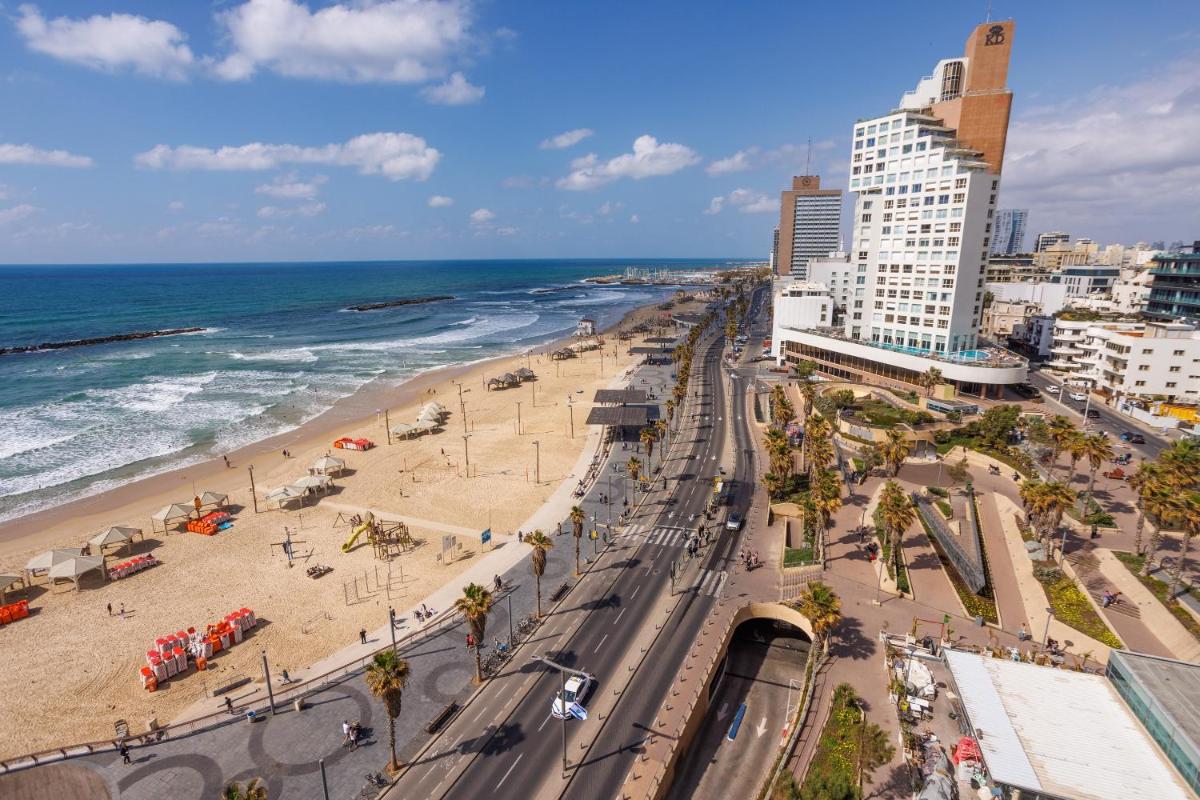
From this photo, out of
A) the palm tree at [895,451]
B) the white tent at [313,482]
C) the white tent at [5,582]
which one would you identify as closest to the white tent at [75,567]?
the white tent at [5,582]

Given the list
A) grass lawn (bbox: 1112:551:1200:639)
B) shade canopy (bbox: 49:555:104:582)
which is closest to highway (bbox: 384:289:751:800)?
grass lawn (bbox: 1112:551:1200:639)

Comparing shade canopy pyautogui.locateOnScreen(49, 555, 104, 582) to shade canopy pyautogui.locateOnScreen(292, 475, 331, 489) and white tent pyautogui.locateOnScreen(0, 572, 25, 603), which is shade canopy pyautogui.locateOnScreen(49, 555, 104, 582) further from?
shade canopy pyautogui.locateOnScreen(292, 475, 331, 489)

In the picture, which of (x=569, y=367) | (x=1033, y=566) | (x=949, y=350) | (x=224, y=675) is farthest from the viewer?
(x=569, y=367)

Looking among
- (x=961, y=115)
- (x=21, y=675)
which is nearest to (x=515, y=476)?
(x=21, y=675)

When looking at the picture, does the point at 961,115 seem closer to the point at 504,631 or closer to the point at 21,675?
the point at 504,631

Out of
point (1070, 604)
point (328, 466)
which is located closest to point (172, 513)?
point (328, 466)

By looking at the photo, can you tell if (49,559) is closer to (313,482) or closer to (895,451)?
(313,482)
